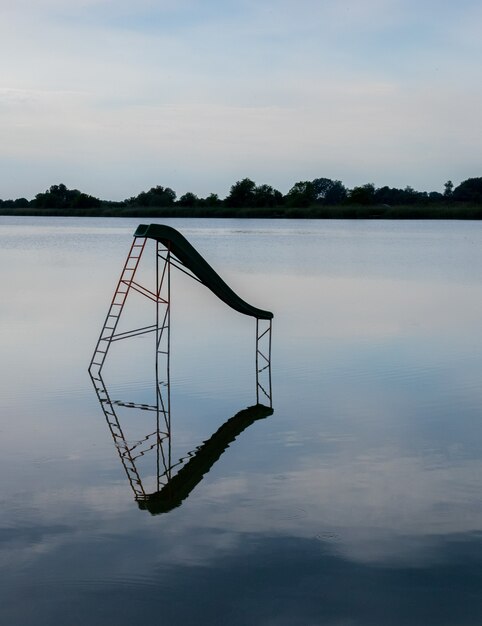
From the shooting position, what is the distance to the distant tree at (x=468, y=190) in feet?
422

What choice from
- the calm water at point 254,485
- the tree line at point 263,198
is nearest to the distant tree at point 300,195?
the tree line at point 263,198

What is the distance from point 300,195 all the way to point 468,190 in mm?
23744

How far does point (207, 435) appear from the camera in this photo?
32.2 ft

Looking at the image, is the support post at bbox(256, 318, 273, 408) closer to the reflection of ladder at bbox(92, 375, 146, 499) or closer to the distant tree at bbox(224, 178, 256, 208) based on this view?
the reflection of ladder at bbox(92, 375, 146, 499)

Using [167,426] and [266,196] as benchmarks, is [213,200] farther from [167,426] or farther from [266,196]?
[167,426]

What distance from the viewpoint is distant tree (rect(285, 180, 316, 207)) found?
127062 millimetres

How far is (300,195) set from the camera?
128000 mm

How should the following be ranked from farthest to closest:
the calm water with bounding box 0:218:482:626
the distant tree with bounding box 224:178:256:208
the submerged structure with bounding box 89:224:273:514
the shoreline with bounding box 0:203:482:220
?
the distant tree with bounding box 224:178:256:208
the shoreline with bounding box 0:203:482:220
the submerged structure with bounding box 89:224:273:514
the calm water with bounding box 0:218:482:626

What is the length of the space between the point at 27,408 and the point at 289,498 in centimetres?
421

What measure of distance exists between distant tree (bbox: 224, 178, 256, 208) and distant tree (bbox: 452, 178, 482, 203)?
1131 inches

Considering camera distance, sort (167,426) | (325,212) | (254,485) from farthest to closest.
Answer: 1. (325,212)
2. (167,426)
3. (254,485)

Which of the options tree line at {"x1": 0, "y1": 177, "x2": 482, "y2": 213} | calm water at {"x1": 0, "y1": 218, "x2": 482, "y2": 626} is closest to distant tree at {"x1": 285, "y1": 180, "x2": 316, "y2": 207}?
tree line at {"x1": 0, "y1": 177, "x2": 482, "y2": 213}

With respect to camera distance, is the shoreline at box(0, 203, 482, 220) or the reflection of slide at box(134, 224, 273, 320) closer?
the reflection of slide at box(134, 224, 273, 320)

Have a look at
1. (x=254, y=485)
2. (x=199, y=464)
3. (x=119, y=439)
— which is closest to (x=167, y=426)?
(x=119, y=439)
